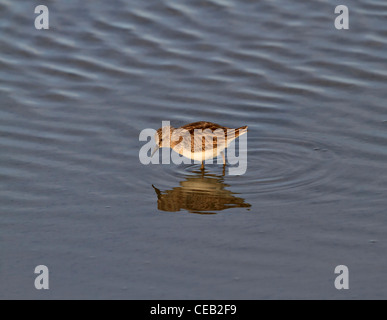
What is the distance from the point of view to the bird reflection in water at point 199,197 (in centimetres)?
947

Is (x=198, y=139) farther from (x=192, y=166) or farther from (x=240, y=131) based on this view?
(x=240, y=131)

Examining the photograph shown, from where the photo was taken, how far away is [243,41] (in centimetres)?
1392

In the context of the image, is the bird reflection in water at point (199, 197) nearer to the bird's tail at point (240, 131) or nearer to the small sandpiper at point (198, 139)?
the small sandpiper at point (198, 139)

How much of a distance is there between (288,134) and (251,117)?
759 millimetres

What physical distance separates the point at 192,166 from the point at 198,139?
411 millimetres

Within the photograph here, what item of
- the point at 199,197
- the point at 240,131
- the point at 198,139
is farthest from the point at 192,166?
the point at 199,197

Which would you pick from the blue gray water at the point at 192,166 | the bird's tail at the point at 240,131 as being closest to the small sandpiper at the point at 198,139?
the bird's tail at the point at 240,131

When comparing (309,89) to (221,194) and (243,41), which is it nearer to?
(243,41)

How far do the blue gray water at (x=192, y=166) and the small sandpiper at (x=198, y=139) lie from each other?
262 millimetres

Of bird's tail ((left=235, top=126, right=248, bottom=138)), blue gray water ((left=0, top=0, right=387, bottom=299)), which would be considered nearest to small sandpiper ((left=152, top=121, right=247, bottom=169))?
bird's tail ((left=235, top=126, right=248, bottom=138))

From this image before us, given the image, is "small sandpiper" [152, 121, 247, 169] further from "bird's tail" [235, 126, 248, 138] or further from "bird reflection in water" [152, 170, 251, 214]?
"bird reflection in water" [152, 170, 251, 214]

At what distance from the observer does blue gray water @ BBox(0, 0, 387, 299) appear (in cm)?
814

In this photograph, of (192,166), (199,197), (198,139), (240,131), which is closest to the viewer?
(199,197)

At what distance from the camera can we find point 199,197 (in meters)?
9.77
